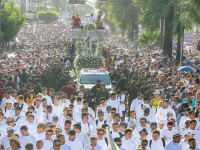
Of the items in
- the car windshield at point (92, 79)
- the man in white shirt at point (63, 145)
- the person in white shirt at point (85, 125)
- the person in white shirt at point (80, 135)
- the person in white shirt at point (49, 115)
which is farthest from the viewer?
the car windshield at point (92, 79)

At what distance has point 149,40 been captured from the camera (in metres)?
41.9

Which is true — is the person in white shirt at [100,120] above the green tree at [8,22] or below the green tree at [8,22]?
below

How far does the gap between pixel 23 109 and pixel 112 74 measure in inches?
304

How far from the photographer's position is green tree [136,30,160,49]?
41062 mm

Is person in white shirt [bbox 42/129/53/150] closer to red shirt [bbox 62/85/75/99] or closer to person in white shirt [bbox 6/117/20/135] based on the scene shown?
person in white shirt [bbox 6/117/20/135]

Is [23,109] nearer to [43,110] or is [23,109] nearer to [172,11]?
[43,110]

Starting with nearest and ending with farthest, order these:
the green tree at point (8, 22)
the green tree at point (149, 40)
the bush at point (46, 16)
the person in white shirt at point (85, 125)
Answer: the person in white shirt at point (85, 125)
the green tree at point (149, 40)
the green tree at point (8, 22)
the bush at point (46, 16)

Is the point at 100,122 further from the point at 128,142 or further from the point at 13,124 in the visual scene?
the point at 13,124

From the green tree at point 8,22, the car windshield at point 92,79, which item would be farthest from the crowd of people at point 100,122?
the green tree at point 8,22

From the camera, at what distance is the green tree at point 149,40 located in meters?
41.1

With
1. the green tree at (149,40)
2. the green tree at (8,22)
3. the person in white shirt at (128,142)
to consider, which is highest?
the green tree at (8,22)

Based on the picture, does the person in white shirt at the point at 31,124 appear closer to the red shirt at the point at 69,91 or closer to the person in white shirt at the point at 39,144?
the person in white shirt at the point at 39,144

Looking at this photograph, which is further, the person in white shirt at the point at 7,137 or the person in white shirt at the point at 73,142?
the person in white shirt at the point at 7,137

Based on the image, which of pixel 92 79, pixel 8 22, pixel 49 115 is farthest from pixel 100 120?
pixel 8 22
